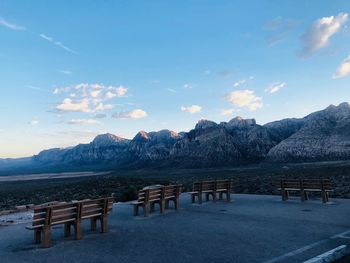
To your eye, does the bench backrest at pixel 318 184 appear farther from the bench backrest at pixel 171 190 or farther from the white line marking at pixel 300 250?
the white line marking at pixel 300 250

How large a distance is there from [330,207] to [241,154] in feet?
478

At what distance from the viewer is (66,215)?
32.5 ft

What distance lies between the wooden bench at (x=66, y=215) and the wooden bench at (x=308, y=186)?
934 cm

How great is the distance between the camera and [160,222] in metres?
12.5

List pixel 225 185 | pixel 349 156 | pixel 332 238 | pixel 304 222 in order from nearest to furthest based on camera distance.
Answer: pixel 332 238, pixel 304 222, pixel 225 185, pixel 349 156

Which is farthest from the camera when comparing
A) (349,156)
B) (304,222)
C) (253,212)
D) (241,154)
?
(241,154)

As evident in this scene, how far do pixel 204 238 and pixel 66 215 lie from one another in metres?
3.79

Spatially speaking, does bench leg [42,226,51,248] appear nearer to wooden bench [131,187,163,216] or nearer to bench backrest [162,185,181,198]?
wooden bench [131,187,163,216]

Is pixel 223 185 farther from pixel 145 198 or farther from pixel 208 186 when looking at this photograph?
pixel 145 198

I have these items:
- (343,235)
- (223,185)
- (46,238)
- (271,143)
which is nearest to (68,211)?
(46,238)

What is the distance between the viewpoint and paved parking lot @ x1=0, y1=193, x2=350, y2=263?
8.17 meters

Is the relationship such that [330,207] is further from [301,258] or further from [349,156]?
[349,156]

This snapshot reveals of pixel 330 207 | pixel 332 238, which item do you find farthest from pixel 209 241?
pixel 330 207

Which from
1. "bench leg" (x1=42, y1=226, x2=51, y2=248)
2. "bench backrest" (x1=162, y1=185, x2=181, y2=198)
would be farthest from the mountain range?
"bench leg" (x1=42, y1=226, x2=51, y2=248)
